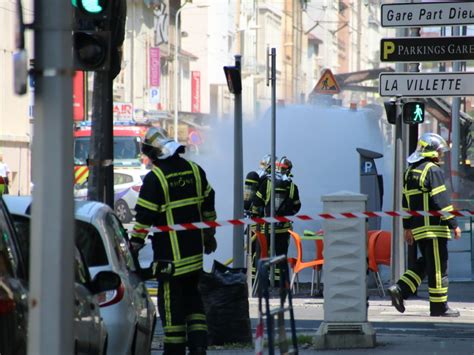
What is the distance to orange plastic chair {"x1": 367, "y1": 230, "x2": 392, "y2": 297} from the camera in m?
16.4

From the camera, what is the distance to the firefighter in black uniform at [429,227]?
45.0 ft

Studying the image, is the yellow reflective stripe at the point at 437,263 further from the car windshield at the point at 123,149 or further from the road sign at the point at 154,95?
the road sign at the point at 154,95

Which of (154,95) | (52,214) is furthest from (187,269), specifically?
(154,95)

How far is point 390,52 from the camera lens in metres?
13.7

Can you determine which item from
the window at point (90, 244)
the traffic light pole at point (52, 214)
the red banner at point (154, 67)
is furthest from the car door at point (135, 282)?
the red banner at point (154, 67)

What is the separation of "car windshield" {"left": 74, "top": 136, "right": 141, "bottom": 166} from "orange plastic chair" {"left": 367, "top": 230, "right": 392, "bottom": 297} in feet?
73.0

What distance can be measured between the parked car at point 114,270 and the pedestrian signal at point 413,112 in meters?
7.55

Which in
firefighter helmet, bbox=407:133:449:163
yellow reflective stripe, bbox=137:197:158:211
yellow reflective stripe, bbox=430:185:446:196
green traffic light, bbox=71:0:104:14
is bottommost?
→ yellow reflective stripe, bbox=430:185:446:196

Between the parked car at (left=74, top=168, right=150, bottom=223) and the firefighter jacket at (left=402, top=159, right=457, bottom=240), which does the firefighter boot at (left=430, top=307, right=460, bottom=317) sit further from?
the parked car at (left=74, top=168, right=150, bottom=223)

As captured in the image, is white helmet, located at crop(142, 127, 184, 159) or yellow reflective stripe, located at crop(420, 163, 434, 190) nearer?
white helmet, located at crop(142, 127, 184, 159)

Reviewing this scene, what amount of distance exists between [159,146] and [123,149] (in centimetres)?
2984

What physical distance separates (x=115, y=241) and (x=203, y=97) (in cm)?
7073

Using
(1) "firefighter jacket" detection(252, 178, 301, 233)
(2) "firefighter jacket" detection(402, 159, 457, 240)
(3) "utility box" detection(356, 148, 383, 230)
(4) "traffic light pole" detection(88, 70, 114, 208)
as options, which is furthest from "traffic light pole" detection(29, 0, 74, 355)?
(3) "utility box" detection(356, 148, 383, 230)

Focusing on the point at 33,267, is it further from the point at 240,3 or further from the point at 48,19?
the point at 240,3
